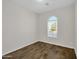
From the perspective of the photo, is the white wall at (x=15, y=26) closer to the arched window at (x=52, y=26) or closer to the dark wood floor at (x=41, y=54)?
the dark wood floor at (x=41, y=54)

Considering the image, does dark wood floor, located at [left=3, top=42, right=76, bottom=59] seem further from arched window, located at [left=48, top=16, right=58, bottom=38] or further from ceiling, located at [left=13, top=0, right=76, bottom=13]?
ceiling, located at [left=13, top=0, right=76, bottom=13]

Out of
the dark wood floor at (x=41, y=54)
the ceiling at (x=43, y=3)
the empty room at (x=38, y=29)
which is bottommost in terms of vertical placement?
the dark wood floor at (x=41, y=54)

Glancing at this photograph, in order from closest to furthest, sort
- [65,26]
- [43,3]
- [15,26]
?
[15,26], [43,3], [65,26]

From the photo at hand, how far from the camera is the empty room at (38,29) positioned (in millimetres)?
3040

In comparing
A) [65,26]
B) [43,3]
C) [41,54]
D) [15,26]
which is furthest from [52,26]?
[15,26]

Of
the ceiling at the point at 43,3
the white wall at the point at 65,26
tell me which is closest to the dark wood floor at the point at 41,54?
the white wall at the point at 65,26

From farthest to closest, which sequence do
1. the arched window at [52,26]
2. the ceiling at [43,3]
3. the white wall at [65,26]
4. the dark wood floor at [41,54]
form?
the arched window at [52,26]
the white wall at [65,26]
the ceiling at [43,3]
the dark wood floor at [41,54]

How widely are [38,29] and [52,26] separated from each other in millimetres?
1063

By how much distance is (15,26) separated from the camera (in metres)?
3.48

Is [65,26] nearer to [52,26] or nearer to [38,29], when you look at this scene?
[52,26]

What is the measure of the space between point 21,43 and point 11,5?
75.1 inches

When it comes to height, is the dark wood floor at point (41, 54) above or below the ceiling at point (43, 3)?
below

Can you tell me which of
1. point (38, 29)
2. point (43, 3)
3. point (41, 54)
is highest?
point (43, 3)

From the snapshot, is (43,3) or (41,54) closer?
(41,54)
